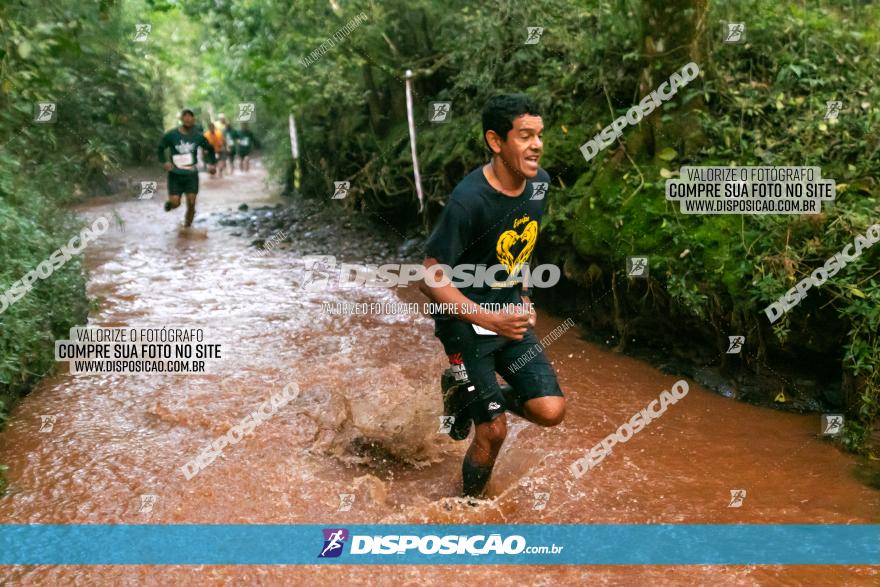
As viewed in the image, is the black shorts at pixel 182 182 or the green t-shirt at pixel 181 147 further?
the black shorts at pixel 182 182

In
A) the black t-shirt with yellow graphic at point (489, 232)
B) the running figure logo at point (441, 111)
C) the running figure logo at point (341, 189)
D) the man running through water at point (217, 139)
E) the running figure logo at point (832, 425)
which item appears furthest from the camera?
the man running through water at point (217, 139)

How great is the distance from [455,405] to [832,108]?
4.62 meters

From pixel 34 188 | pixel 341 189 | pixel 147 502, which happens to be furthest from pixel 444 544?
pixel 341 189

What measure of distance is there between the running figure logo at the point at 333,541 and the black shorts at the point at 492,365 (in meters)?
0.96

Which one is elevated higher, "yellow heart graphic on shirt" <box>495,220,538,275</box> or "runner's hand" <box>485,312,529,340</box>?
"yellow heart graphic on shirt" <box>495,220,538,275</box>

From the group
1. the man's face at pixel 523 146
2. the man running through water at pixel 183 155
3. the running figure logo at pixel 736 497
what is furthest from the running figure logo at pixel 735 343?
the man running through water at pixel 183 155

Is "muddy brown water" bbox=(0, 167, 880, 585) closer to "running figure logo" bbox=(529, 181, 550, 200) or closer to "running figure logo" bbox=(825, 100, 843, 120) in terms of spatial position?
"running figure logo" bbox=(529, 181, 550, 200)

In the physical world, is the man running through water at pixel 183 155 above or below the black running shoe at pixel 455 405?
above

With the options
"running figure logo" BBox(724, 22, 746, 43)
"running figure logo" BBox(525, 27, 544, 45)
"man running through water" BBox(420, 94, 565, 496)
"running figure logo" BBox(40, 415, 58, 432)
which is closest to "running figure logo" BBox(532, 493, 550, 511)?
"man running through water" BBox(420, 94, 565, 496)

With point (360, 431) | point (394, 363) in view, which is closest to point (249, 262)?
point (394, 363)

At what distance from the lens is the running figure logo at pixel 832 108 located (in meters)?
6.42

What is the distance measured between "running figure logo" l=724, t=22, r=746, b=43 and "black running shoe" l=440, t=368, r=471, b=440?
16.3 feet

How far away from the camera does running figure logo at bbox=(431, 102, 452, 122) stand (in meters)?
10.7

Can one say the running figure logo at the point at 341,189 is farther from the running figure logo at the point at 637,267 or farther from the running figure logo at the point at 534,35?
the running figure logo at the point at 637,267
